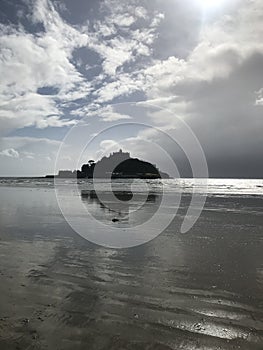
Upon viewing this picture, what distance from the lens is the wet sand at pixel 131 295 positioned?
17.9 ft

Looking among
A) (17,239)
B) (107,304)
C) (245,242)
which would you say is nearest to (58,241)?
(17,239)

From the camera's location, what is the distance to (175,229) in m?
16.9

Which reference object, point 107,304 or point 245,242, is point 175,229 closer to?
point 245,242

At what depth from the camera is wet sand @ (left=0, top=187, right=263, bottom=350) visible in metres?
5.46

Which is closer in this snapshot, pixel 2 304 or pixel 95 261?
pixel 2 304

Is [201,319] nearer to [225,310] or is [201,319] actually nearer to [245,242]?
[225,310]

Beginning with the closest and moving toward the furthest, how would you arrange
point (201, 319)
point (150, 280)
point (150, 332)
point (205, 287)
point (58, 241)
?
point (150, 332)
point (201, 319)
point (205, 287)
point (150, 280)
point (58, 241)

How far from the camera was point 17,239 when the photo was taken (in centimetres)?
1360

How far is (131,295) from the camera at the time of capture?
742cm

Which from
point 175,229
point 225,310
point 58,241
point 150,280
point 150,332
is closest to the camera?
point 150,332

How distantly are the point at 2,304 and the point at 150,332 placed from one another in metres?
3.42

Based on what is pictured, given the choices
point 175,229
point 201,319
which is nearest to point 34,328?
point 201,319

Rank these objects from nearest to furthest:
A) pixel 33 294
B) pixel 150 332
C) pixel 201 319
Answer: pixel 150 332, pixel 201 319, pixel 33 294

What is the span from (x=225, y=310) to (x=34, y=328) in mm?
3983
